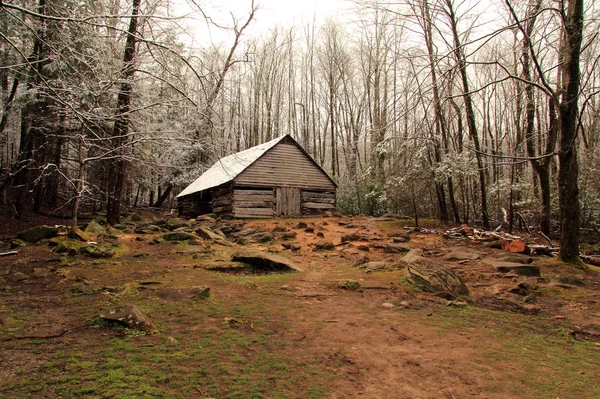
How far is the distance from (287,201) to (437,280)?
1584 centimetres

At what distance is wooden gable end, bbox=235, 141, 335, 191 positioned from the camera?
64.4 feet

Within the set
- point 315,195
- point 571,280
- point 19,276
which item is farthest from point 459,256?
point 315,195

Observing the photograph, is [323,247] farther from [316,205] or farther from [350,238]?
[316,205]

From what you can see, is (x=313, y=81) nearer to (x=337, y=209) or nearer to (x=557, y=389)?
(x=337, y=209)

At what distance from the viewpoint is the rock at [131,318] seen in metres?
2.98

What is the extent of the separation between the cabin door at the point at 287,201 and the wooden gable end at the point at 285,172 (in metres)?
0.38

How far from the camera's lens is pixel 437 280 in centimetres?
514

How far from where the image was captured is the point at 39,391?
1873 millimetres

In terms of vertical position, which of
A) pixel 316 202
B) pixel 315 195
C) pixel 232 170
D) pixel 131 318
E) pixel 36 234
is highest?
pixel 232 170

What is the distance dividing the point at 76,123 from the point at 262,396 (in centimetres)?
1539

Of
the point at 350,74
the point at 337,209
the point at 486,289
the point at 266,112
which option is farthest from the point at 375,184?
the point at 266,112

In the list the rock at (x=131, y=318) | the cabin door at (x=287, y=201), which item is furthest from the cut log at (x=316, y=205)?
the rock at (x=131, y=318)

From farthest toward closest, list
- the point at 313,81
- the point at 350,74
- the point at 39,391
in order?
the point at 313,81
the point at 350,74
the point at 39,391

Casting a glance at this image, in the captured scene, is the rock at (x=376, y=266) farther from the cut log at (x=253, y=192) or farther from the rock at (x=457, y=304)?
the cut log at (x=253, y=192)
